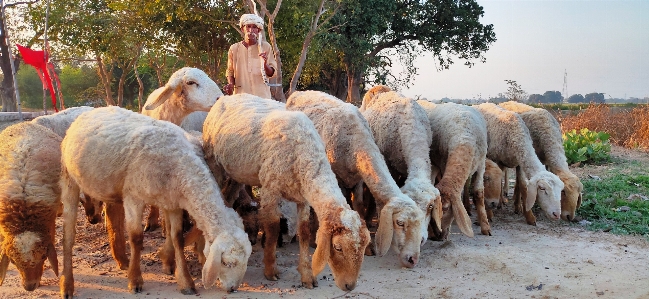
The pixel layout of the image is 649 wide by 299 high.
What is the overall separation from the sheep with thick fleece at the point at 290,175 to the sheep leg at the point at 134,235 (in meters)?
1.02

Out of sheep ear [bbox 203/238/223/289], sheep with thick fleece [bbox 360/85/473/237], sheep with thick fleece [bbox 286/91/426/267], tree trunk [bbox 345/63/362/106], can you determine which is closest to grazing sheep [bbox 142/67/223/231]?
sheep with thick fleece [bbox 286/91/426/267]

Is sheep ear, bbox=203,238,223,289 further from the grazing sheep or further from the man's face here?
the man's face

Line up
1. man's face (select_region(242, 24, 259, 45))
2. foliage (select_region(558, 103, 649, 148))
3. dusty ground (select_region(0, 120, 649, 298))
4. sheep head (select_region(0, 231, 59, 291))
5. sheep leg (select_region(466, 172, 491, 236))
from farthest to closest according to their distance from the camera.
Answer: foliage (select_region(558, 103, 649, 148)) < man's face (select_region(242, 24, 259, 45)) < sheep leg (select_region(466, 172, 491, 236)) < dusty ground (select_region(0, 120, 649, 298)) < sheep head (select_region(0, 231, 59, 291))

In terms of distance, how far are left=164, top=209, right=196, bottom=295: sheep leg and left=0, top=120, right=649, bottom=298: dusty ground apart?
0.35 ft

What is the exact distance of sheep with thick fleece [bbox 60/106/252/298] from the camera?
4.21 meters

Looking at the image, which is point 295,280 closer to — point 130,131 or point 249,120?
point 249,120

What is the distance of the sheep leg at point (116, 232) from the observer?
5223 mm

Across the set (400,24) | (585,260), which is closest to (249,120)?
(585,260)

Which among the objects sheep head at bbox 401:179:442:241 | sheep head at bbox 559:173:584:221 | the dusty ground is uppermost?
sheep head at bbox 401:179:442:241

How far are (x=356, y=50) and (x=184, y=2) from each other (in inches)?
347

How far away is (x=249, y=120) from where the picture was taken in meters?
5.21

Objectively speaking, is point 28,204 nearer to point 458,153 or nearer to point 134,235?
point 134,235

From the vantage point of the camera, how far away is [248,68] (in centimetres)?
760

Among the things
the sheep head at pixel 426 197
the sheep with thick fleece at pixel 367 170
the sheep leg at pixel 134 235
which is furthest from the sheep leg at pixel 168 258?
the sheep head at pixel 426 197
